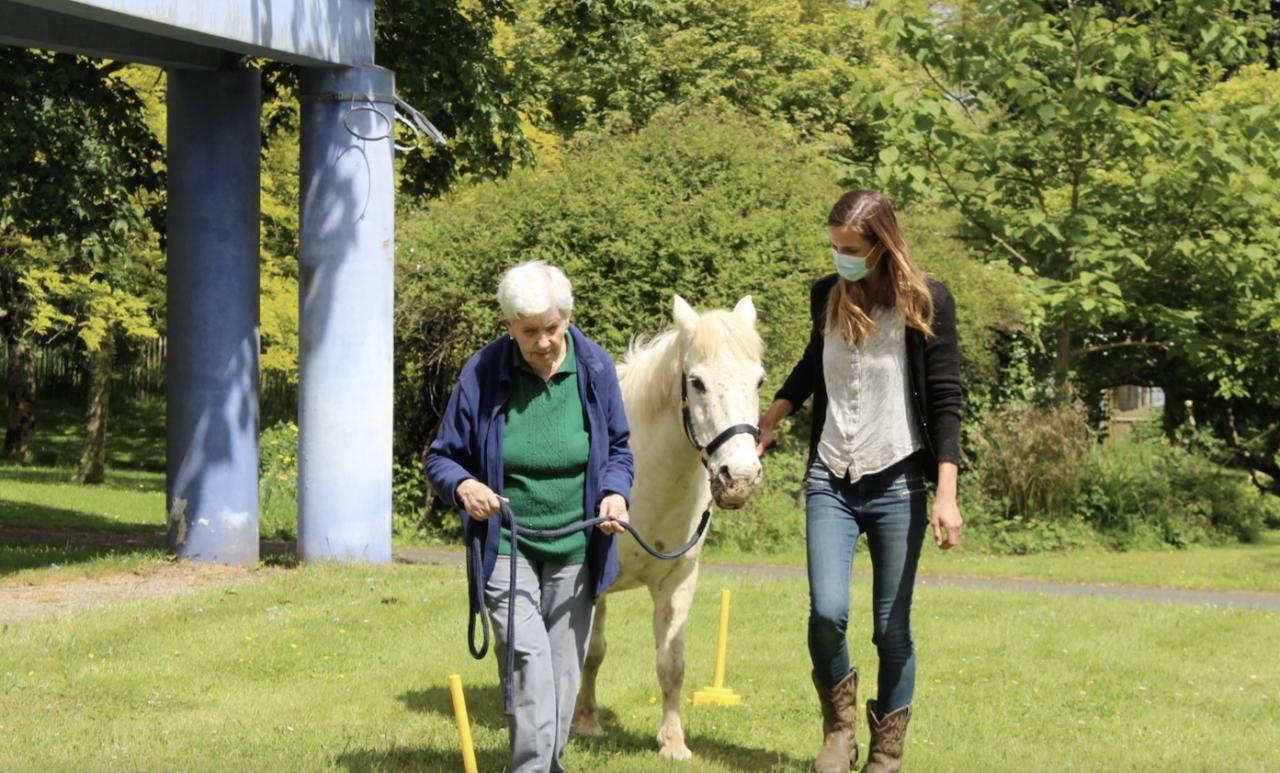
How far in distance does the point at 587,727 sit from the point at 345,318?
21.8 feet

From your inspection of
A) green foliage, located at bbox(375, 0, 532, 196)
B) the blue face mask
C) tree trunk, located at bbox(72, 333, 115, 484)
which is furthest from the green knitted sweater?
tree trunk, located at bbox(72, 333, 115, 484)

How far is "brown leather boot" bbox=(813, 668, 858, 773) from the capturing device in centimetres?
634

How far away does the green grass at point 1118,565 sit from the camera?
16.5 metres

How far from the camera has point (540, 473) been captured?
5.65 metres

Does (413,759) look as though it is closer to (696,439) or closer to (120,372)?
(696,439)

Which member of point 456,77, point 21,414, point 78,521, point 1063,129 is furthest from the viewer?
point 21,414

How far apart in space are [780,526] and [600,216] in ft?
13.9

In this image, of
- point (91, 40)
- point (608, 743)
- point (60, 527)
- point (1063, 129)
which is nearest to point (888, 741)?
point (608, 743)

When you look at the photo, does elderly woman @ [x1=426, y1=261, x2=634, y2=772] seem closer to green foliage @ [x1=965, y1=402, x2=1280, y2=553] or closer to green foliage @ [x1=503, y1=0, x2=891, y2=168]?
green foliage @ [x1=965, y1=402, x2=1280, y2=553]

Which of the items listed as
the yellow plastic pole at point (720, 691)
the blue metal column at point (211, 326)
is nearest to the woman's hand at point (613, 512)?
the yellow plastic pole at point (720, 691)

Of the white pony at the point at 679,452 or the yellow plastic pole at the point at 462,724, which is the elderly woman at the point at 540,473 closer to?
the yellow plastic pole at the point at 462,724

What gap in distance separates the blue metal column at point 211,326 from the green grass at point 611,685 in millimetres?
1671

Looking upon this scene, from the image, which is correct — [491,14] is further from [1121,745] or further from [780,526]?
[1121,745]

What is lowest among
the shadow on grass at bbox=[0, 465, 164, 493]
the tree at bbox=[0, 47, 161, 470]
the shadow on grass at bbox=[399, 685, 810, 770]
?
the shadow on grass at bbox=[399, 685, 810, 770]
